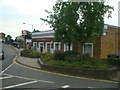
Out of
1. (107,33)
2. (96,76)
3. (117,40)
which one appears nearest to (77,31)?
(96,76)

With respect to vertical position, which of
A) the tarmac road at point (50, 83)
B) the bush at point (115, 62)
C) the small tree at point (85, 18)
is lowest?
the tarmac road at point (50, 83)

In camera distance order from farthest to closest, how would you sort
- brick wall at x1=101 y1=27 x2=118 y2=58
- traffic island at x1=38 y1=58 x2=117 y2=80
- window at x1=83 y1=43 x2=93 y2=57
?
window at x1=83 y1=43 x2=93 y2=57, brick wall at x1=101 y1=27 x2=118 y2=58, traffic island at x1=38 y1=58 x2=117 y2=80

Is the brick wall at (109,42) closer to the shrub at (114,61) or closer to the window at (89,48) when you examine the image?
the window at (89,48)

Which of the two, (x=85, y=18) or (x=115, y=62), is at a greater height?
(x=85, y=18)

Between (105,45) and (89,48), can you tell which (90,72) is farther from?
(105,45)

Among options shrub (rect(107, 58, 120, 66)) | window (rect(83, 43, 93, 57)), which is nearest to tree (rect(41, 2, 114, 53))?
shrub (rect(107, 58, 120, 66))

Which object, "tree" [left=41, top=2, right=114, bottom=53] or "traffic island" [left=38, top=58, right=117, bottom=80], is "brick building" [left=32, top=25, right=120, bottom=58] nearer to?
"tree" [left=41, top=2, right=114, bottom=53]

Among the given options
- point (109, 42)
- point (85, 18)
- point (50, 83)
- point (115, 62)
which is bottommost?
point (50, 83)

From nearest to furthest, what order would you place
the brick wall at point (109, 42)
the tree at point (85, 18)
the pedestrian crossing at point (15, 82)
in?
the pedestrian crossing at point (15, 82) → the tree at point (85, 18) → the brick wall at point (109, 42)

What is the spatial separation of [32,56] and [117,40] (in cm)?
1450

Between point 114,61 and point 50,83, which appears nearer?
point 50,83

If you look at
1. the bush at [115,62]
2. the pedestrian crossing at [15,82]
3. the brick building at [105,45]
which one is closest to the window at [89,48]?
the brick building at [105,45]

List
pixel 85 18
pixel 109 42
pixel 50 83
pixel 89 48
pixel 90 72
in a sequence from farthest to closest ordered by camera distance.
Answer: pixel 109 42, pixel 89 48, pixel 85 18, pixel 90 72, pixel 50 83

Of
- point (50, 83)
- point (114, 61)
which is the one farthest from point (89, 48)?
point (50, 83)
